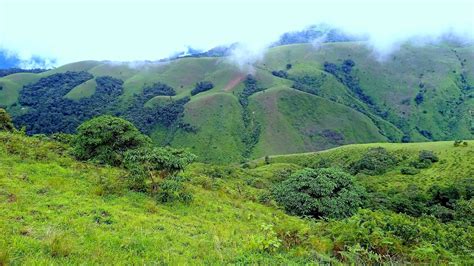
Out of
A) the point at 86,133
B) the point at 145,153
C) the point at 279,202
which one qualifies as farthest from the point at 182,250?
the point at 279,202

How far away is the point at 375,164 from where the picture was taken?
93.4 metres

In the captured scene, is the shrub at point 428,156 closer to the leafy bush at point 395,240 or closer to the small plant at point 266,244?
the leafy bush at point 395,240

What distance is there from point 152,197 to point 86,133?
1293 centimetres

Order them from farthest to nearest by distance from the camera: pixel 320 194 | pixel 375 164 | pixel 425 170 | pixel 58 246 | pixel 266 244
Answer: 1. pixel 375 164
2. pixel 425 170
3. pixel 320 194
4. pixel 266 244
5. pixel 58 246

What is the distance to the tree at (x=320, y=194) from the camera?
3753 centimetres

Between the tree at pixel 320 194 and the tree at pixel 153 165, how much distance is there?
17701 millimetres

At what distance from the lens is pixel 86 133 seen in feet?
99.1

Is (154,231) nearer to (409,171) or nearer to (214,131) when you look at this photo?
(409,171)

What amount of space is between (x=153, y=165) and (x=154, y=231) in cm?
934

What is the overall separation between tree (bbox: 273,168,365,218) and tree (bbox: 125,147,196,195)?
1770 centimetres

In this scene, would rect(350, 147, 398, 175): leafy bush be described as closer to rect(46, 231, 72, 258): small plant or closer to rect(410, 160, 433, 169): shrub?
rect(410, 160, 433, 169): shrub

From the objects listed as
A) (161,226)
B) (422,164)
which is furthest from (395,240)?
(422,164)

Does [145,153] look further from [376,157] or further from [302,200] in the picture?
[376,157]

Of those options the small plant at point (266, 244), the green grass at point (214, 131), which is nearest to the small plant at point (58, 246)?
the small plant at point (266, 244)
